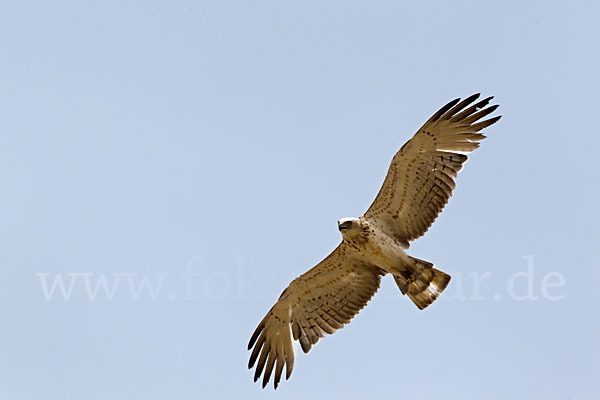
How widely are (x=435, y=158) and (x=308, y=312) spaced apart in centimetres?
328

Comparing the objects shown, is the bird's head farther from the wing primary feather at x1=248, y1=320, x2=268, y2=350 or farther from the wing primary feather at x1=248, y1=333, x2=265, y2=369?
the wing primary feather at x1=248, y1=333, x2=265, y2=369

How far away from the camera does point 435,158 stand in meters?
15.0

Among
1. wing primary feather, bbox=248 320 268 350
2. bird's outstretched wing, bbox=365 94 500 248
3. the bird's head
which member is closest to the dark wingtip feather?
bird's outstretched wing, bbox=365 94 500 248

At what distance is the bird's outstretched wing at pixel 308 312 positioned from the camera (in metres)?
15.6

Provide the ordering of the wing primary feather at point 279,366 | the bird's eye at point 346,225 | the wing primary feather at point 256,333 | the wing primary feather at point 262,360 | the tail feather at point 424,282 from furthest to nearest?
the wing primary feather at point 256,333 < the wing primary feather at point 262,360 < the wing primary feather at point 279,366 < the tail feather at point 424,282 < the bird's eye at point 346,225

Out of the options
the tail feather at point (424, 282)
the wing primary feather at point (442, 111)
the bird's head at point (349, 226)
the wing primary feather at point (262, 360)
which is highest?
the wing primary feather at point (442, 111)

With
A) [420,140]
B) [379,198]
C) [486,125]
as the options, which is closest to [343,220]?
[379,198]

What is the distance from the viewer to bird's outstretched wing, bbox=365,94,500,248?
14977 millimetres

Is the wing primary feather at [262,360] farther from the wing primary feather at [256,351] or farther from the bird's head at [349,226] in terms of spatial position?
the bird's head at [349,226]

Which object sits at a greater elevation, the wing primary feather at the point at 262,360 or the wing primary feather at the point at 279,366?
the wing primary feather at the point at 262,360

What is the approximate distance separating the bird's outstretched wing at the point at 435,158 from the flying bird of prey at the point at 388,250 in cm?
2

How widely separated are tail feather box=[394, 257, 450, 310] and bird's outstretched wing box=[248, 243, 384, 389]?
0.75 meters

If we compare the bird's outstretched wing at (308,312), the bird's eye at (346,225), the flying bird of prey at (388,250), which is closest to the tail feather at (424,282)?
the flying bird of prey at (388,250)

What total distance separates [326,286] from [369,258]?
0.98 metres
